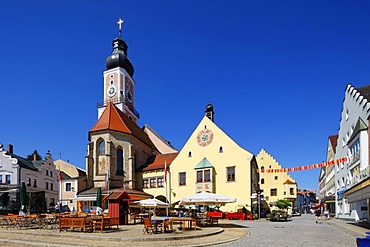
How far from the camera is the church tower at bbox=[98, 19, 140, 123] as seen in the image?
6272 centimetres

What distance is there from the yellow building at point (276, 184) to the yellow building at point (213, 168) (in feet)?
58.4

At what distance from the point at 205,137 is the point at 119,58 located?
2796 cm

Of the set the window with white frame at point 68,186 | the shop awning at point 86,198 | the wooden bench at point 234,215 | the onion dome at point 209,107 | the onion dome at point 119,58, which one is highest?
the onion dome at point 119,58

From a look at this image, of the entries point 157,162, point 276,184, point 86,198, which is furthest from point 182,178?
point 276,184

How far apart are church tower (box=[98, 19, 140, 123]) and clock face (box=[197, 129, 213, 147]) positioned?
70.1 ft

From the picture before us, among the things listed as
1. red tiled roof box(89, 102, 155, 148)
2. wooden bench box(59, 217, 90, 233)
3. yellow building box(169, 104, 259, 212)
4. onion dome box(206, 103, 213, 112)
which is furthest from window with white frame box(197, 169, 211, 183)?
wooden bench box(59, 217, 90, 233)

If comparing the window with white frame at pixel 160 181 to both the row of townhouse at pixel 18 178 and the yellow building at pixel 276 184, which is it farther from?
the yellow building at pixel 276 184

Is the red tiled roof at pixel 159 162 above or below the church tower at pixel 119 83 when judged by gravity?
below

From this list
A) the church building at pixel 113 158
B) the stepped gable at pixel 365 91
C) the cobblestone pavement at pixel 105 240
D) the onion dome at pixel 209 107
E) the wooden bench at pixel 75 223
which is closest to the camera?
the cobblestone pavement at pixel 105 240

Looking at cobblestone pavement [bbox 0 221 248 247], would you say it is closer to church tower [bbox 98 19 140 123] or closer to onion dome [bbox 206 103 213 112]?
onion dome [bbox 206 103 213 112]

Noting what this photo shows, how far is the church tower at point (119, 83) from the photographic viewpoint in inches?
2469

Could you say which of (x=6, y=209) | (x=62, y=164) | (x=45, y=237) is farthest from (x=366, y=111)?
(x=62, y=164)

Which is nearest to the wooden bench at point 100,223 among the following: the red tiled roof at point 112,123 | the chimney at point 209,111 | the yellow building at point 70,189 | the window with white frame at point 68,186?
the red tiled roof at point 112,123

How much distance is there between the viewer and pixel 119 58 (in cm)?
6438
